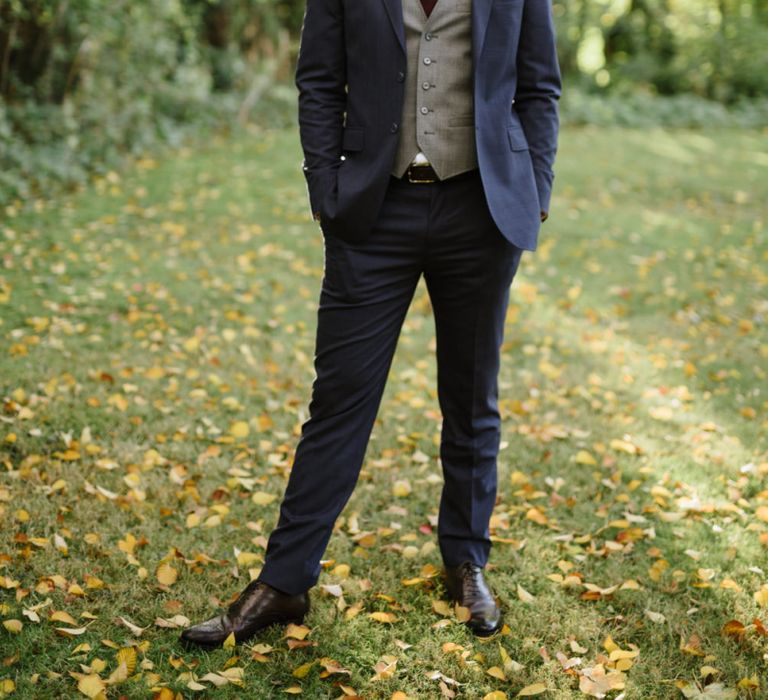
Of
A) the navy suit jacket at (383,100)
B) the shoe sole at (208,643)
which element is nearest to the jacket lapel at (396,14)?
the navy suit jacket at (383,100)

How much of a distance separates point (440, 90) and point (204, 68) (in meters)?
11.7

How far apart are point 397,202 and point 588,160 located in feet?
35.2

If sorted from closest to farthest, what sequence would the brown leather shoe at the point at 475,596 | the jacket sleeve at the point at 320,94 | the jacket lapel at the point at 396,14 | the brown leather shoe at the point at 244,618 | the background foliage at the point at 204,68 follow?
the jacket lapel at the point at 396,14 → the jacket sleeve at the point at 320,94 → the brown leather shoe at the point at 244,618 → the brown leather shoe at the point at 475,596 → the background foliage at the point at 204,68

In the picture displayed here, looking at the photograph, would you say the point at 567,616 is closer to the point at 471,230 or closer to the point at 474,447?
the point at 474,447

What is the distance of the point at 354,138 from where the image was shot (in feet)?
8.31

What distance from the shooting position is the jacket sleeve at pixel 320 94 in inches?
98.7

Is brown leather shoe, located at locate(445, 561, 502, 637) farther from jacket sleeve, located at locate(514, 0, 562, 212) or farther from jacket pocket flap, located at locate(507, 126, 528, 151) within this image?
jacket pocket flap, located at locate(507, 126, 528, 151)

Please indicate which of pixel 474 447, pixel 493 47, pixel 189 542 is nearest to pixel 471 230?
pixel 493 47

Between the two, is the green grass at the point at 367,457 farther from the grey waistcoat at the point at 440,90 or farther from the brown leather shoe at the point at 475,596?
the grey waistcoat at the point at 440,90

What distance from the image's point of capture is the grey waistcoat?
243 cm

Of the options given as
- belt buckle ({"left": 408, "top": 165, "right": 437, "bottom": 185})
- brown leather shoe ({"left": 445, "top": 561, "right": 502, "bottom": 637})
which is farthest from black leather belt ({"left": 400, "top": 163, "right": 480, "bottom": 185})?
brown leather shoe ({"left": 445, "top": 561, "right": 502, "bottom": 637})

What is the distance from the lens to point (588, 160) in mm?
12492

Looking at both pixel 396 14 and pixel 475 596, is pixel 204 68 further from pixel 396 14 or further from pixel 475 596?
pixel 475 596

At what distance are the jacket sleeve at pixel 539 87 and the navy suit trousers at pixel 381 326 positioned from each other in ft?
0.94
